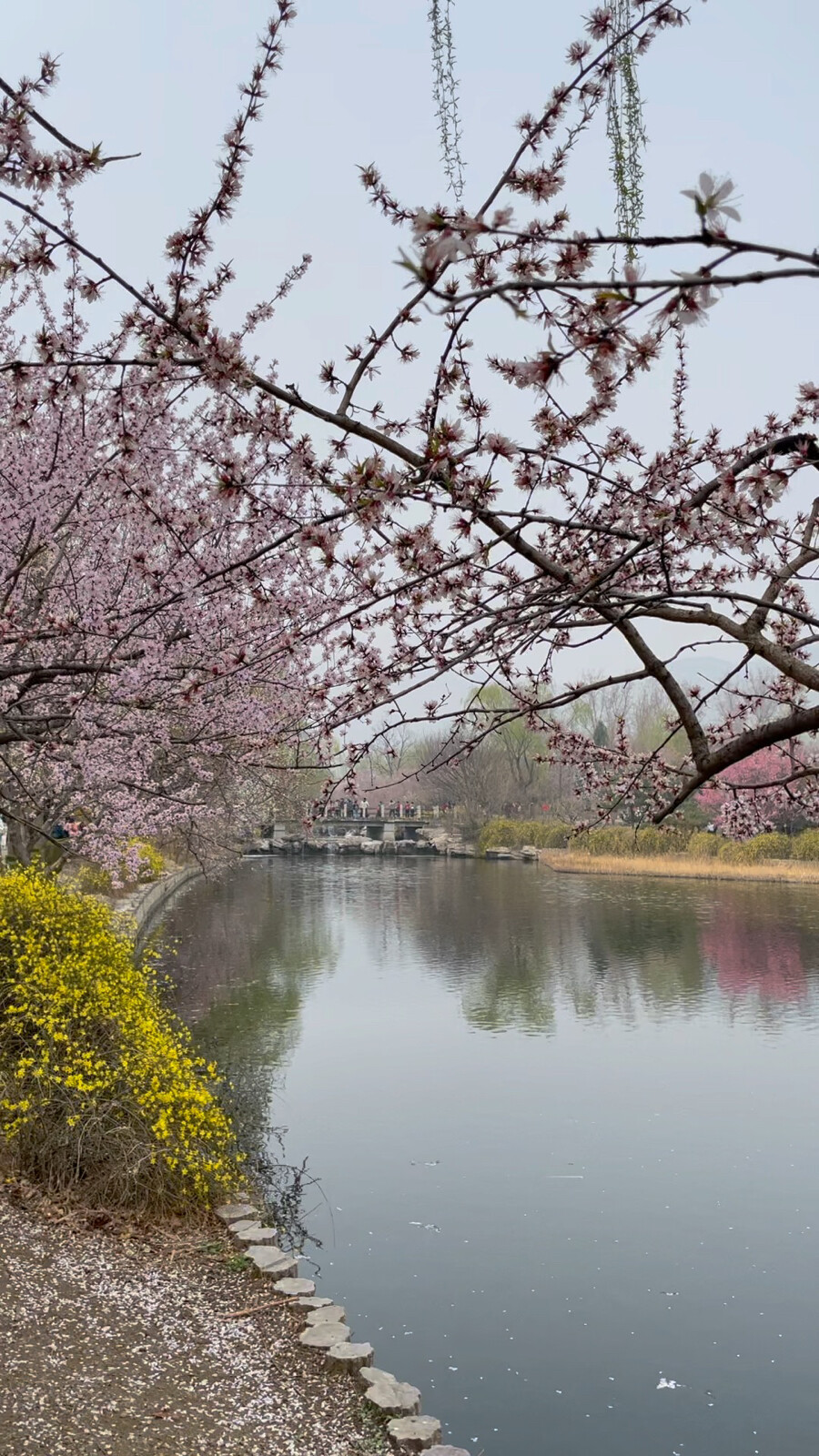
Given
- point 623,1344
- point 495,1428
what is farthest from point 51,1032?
point 623,1344

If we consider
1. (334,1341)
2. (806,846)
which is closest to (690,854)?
(806,846)

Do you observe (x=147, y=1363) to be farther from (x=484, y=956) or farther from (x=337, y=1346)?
(x=484, y=956)

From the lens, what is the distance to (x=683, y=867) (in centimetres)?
3331

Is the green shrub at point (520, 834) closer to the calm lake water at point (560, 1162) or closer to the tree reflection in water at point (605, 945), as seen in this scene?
the tree reflection in water at point (605, 945)

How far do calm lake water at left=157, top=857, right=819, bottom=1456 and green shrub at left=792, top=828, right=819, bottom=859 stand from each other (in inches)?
546

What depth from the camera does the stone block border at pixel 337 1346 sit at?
4.41m

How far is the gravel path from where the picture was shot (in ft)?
13.6

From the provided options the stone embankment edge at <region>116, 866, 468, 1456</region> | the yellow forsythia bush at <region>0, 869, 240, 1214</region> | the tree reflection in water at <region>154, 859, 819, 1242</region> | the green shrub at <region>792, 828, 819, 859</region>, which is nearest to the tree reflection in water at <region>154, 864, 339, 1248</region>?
the tree reflection in water at <region>154, 859, 819, 1242</region>

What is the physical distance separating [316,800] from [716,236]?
2.76 m

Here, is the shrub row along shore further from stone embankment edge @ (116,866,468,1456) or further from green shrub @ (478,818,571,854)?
stone embankment edge @ (116,866,468,1456)

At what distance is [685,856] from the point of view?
34594mm

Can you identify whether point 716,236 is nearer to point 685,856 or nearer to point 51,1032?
point 51,1032

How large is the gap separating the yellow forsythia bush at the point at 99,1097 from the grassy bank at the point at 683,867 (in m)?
26.0

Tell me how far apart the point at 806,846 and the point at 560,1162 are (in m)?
26.2
